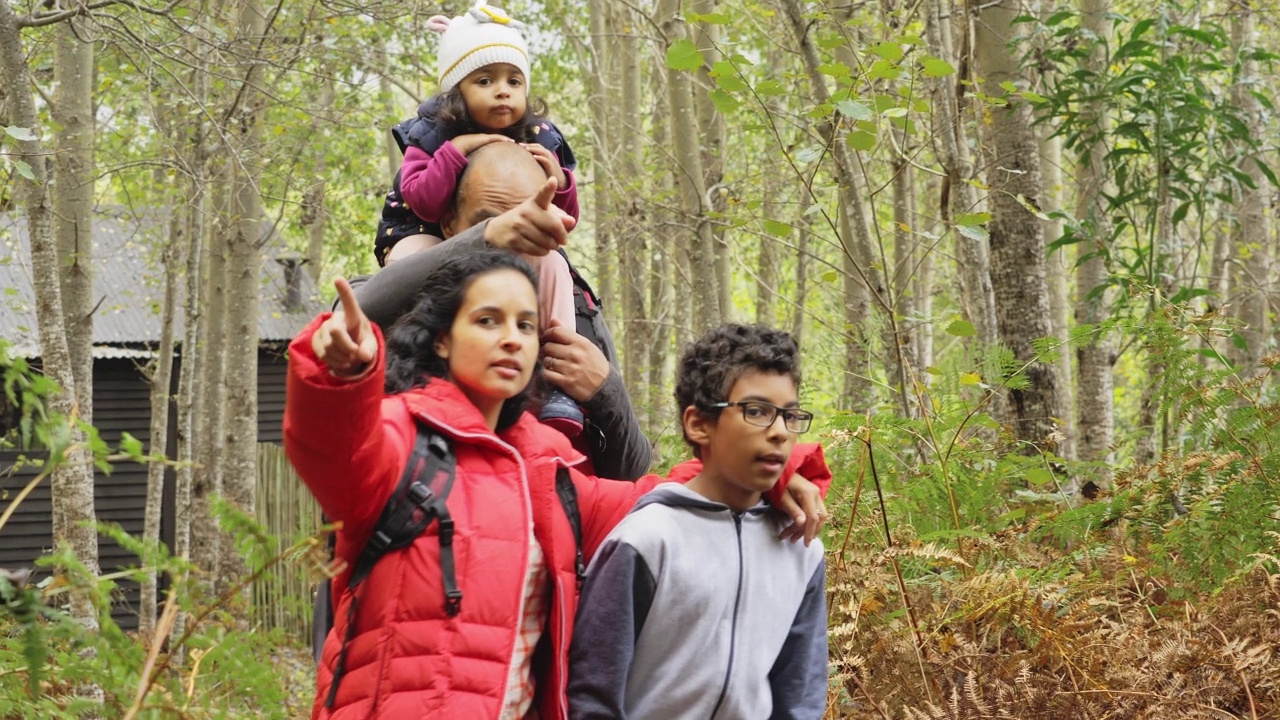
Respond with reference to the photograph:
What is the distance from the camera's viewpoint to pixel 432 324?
2771 mm

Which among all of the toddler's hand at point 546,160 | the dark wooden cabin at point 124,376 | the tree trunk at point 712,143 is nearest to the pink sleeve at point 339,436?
the toddler's hand at point 546,160

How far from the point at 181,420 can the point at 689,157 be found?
5415mm

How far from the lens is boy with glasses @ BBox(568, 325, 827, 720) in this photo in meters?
2.66

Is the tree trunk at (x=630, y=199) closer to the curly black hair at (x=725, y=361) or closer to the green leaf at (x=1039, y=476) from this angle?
the green leaf at (x=1039, y=476)

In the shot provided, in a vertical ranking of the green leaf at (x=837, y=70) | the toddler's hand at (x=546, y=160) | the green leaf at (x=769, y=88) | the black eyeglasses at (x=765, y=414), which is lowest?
the black eyeglasses at (x=765, y=414)

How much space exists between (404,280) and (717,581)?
39.6 inches

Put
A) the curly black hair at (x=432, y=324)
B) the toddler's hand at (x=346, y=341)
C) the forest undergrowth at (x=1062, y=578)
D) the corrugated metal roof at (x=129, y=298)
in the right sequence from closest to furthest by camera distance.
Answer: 1. the toddler's hand at (x=346, y=341)
2. the curly black hair at (x=432, y=324)
3. the forest undergrowth at (x=1062, y=578)
4. the corrugated metal roof at (x=129, y=298)

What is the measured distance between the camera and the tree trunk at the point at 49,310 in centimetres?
592

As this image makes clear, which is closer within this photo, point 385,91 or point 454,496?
point 454,496

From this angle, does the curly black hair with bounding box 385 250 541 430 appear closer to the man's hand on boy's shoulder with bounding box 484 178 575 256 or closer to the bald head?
the man's hand on boy's shoulder with bounding box 484 178 575 256

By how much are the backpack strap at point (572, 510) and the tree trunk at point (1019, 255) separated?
3822 mm

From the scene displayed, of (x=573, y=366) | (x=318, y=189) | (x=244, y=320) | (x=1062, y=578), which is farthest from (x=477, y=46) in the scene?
(x=318, y=189)

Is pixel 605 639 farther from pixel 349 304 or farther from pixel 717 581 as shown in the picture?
pixel 349 304

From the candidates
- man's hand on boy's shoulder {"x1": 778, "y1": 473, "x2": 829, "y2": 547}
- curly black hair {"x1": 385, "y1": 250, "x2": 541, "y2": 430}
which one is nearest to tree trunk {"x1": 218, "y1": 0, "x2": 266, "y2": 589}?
curly black hair {"x1": 385, "y1": 250, "x2": 541, "y2": 430}
